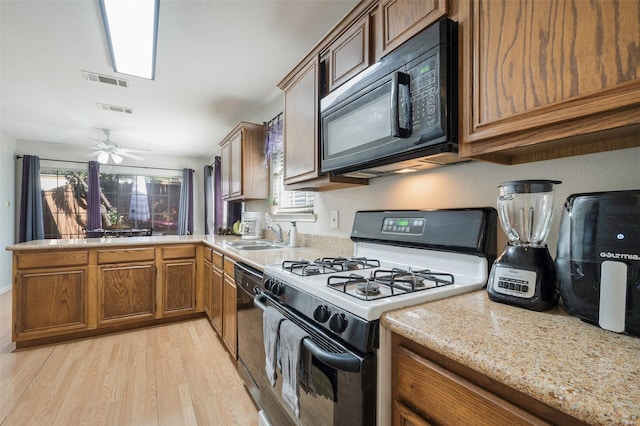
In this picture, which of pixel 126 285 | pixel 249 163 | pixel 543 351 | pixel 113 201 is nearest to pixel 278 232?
pixel 249 163

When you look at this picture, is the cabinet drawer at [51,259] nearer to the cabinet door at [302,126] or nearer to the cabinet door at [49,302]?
the cabinet door at [49,302]

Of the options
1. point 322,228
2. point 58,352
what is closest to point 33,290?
point 58,352

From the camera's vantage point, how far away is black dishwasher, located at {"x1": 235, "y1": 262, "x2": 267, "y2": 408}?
155 centimetres

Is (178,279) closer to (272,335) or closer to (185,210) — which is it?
(272,335)

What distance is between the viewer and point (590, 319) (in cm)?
73

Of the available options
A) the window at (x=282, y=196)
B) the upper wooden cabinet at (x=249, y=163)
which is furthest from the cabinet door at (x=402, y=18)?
the upper wooden cabinet at (x=249, y=163)

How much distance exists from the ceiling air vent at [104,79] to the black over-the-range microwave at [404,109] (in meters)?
2.45

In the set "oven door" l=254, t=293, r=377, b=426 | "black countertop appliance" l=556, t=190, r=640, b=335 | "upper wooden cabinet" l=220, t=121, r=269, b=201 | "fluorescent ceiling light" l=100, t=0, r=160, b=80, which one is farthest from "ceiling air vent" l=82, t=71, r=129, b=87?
"black countertop appliance" l=556, t=190, r=640, b=335

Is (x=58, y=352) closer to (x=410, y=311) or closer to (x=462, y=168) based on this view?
(x=410, y=311)

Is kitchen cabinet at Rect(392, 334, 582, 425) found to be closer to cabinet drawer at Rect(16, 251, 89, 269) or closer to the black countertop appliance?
the black countertop appliance

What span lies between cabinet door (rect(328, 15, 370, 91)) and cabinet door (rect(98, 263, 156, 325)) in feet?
8.53

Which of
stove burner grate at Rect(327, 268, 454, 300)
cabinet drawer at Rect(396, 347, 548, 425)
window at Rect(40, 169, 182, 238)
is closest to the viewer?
cabinet drawer at Rect(396, 347, 548, 425)

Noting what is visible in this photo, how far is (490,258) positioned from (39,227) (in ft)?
21.4

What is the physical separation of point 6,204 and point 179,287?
12.2 ft
